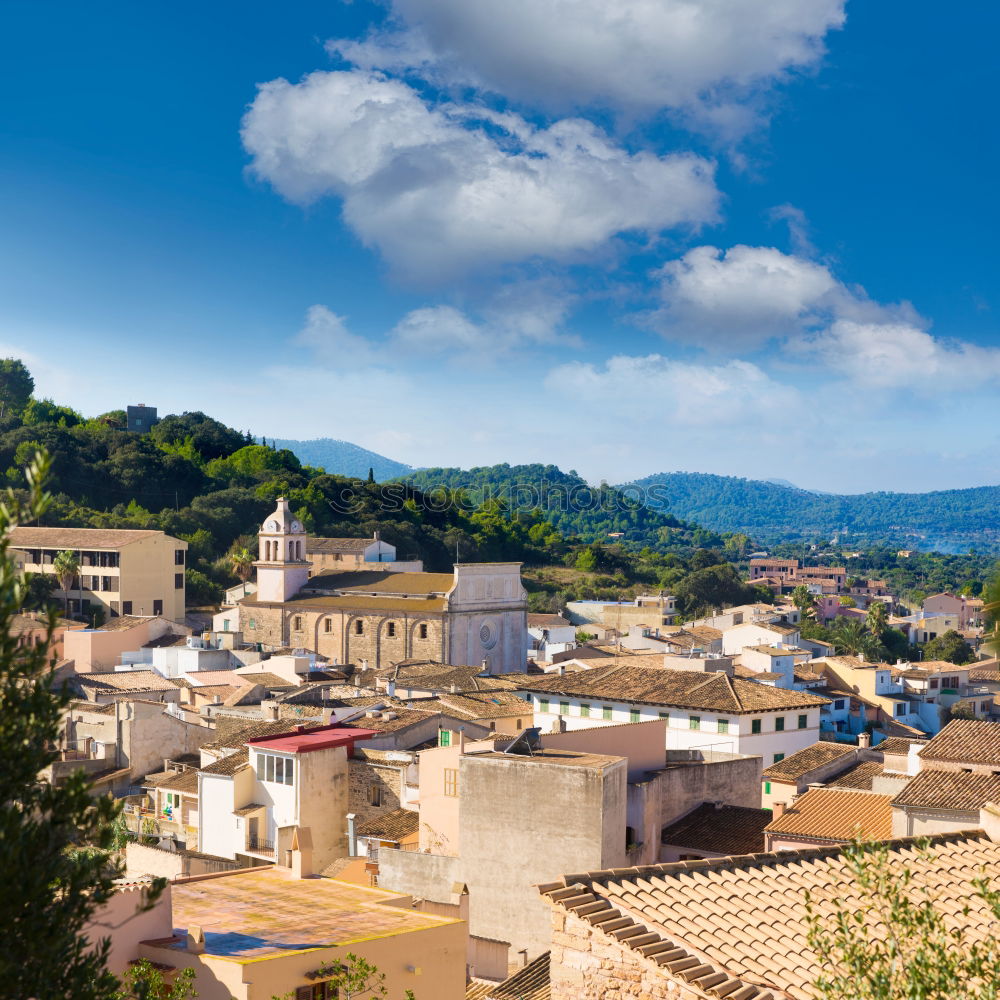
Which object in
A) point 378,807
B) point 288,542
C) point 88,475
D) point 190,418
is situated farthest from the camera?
point 190,418

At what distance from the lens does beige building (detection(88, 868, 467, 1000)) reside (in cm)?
1129

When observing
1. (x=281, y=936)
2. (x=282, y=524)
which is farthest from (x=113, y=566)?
(x=281, y=936)

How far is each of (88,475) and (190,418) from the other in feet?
132

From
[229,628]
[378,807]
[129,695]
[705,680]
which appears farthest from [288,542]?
[378,807]

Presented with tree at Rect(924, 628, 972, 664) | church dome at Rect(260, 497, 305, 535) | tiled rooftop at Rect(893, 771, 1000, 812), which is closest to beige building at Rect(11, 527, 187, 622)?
church dome at Rect(260, 497, 305, 535)

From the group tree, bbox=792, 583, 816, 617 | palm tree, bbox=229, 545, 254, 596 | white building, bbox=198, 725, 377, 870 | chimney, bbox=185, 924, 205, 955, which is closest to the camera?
chimney, bbox=185, 924, 205, 955

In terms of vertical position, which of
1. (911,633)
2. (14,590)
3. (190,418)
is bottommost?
(911,633)

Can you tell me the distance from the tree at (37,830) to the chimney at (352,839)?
1850cm

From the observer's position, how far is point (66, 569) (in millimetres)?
67625

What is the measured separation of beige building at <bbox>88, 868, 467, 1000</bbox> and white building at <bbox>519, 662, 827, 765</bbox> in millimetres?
19230

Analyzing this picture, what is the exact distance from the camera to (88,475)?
9406 cm

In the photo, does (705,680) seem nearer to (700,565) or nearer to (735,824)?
(735,824)

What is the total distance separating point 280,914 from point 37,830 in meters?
7.95

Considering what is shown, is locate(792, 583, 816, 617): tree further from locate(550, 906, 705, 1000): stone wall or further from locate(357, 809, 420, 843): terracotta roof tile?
locate(550, 906, 705, 1000): stone wall
